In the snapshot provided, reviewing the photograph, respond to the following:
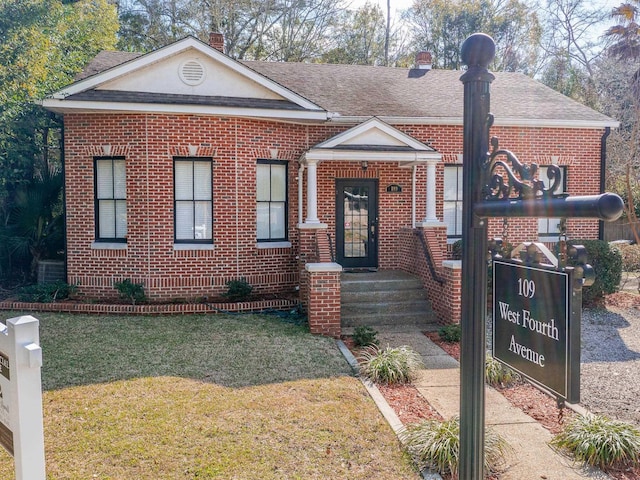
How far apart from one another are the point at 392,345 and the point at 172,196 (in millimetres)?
5622

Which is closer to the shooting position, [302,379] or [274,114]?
[302,379]

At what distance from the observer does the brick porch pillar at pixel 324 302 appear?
8.64m

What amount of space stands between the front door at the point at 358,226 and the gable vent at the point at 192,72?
4048 millimetres

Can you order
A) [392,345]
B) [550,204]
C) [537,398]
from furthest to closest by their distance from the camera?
[392,345], [537,398], [550,204]

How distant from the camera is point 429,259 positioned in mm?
10297

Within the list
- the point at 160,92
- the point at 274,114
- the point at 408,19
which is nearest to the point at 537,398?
the point at 274,114

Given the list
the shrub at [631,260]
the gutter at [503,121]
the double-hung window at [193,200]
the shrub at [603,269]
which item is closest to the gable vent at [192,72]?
the double-hung window at [193,200]

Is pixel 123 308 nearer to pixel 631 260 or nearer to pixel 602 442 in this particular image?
pixel 602 442

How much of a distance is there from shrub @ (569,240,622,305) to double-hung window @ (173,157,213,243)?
8010 millimetres

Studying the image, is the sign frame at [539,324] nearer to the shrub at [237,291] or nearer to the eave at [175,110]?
the shrub at [237,291]

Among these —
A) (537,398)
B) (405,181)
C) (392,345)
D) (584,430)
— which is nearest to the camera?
(584,430)

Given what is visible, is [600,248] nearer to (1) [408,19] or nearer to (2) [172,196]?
(2) [172,196]

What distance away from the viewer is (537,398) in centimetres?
607

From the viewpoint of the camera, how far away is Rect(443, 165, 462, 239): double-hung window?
12.6m
